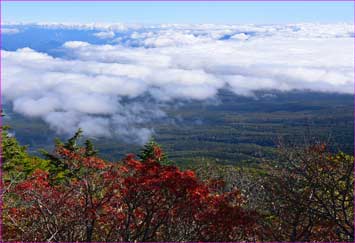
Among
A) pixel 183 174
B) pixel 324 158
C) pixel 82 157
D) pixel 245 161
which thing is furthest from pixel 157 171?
pixel 245 161

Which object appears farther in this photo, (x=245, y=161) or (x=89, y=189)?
(x=245, y=161)

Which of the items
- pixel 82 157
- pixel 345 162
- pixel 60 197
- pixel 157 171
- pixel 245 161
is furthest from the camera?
→ pixel 245 161

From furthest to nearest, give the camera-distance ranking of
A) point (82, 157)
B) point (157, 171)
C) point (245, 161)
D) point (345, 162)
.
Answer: point (245, 161)
point (82, 157)
point (157, 171)
point (345, 162)

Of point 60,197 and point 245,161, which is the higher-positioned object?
point 60,197

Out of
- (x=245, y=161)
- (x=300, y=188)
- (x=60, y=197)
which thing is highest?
(x=300, y=188)

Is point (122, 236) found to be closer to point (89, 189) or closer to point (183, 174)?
point (89, 189)
